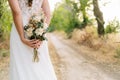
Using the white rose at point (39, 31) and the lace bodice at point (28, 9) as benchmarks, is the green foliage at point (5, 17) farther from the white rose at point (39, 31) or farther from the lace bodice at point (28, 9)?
the white rose at point (39, 31)

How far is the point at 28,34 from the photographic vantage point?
3.77 meters

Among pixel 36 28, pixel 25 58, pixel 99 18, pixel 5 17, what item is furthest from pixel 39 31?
pixel 99 18

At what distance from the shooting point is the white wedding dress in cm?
388

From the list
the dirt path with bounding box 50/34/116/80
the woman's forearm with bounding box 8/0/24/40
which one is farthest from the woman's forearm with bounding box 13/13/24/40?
the dirt path with bounding box 50/34/116/80

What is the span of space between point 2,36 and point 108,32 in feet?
17.3

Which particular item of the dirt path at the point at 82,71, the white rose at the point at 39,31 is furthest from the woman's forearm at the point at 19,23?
the dirt path at the point at 82,71

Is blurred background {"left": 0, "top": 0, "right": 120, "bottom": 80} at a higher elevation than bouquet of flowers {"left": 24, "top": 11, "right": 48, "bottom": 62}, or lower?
lower

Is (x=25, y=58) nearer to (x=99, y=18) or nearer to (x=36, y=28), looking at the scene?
(x=36, y=28)

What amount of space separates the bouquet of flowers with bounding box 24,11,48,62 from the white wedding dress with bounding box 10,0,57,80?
0.08 meters

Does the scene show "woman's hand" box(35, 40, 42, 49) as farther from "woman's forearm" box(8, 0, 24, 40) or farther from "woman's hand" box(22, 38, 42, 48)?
"woman's forearm" box(8, 0, 24, 40)

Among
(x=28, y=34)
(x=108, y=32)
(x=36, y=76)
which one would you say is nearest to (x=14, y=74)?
(x=36, y=76)

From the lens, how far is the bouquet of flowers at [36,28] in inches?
149

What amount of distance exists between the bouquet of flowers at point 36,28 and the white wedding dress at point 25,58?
76 millimetres

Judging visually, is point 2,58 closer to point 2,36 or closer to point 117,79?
point 2,36
